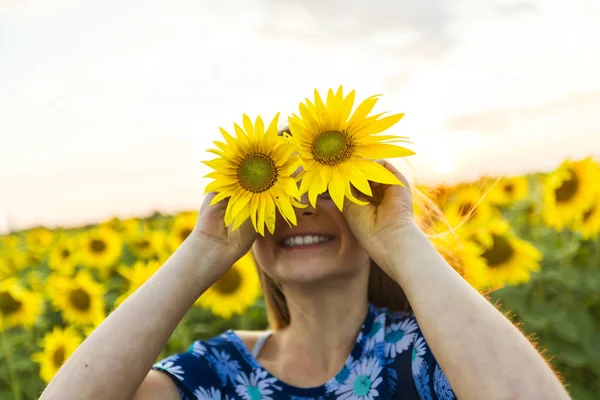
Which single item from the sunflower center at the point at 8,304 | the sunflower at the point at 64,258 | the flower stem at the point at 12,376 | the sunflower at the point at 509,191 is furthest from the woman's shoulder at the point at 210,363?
the sunflower at the point at 64,258

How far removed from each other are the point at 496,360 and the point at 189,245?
0.96 metres

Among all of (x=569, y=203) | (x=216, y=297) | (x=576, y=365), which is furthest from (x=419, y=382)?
(x=569, y=203)

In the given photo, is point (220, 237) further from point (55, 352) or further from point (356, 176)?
point (55, 352)

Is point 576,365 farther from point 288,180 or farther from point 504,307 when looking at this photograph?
point 288,180

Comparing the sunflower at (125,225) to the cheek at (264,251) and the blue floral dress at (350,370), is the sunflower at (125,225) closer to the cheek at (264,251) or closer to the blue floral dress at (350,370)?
the blue floral dress at (350,370)

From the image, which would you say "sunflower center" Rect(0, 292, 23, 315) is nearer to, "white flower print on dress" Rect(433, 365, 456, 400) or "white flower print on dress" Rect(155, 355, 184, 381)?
"white flower print on dress" Rect(155, 355, 184, 381)

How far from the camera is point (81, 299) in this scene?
14.5 ft

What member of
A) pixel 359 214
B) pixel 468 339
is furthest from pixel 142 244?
pixel 468 339

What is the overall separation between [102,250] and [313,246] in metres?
4.09

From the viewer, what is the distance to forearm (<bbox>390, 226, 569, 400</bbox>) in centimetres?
148

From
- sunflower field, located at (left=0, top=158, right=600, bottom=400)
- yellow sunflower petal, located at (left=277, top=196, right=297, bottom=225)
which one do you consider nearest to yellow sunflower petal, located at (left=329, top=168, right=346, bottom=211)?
yellow sunflower petal, located at (left=277, top=196, right=297, bottom=225)

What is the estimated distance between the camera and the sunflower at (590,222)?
4094 millimetres

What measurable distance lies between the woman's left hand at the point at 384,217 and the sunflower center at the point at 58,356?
2575 mm

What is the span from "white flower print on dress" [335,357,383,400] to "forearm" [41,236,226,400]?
0.59 meters
